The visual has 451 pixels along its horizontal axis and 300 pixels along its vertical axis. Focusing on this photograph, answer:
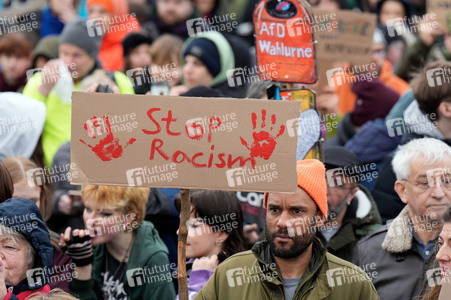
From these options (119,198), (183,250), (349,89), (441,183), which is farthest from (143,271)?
(349,89)

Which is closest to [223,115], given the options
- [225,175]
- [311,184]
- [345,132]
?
[225,175]

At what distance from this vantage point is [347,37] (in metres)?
8.06

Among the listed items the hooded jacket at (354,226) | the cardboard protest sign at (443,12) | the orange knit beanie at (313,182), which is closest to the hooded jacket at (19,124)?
the hooded jacket at (354,226)

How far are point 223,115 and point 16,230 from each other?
1.52 metres

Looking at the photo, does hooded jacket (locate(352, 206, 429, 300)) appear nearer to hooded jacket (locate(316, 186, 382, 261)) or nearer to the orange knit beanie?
hooded jacket (locate(316, 186, 382, 261))

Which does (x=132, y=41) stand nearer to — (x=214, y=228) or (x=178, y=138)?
(x=214, y=228)

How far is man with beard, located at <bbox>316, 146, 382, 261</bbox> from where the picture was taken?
6.16 meters

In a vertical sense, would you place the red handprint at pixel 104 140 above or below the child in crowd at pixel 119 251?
above

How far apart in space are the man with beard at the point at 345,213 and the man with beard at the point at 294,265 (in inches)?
55.2

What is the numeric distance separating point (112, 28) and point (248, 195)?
4437mm

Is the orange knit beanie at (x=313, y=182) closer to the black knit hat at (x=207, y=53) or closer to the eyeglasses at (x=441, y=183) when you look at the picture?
the eyeglasses at (x=441, y=183)

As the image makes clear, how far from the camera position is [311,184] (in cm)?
474

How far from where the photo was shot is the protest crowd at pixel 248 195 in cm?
468

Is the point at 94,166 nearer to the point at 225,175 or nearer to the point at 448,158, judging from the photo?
the point at 225,175
